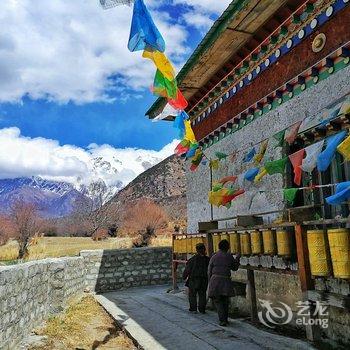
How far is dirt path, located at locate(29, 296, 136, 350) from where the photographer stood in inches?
249

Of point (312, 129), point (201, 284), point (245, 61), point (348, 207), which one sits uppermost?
point (245, 61)

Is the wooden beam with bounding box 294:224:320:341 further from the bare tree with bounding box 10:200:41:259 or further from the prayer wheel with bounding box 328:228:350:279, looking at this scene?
the bare tree with bounding box 10:200:41:259

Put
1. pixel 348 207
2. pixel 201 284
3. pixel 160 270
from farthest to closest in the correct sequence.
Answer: pixel 160 270 → pixel 201 284 → pixel 348 207

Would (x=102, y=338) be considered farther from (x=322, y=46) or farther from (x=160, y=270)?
(x=160, y=270)

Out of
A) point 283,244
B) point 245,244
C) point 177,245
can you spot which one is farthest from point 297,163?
point 177,245

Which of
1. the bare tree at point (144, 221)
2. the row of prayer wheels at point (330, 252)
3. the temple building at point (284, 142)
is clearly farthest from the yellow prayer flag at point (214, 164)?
the bare tree at point (144, 221)

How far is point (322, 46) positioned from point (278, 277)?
393 cm

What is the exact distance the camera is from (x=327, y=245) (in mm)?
4719

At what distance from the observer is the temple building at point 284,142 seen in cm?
508

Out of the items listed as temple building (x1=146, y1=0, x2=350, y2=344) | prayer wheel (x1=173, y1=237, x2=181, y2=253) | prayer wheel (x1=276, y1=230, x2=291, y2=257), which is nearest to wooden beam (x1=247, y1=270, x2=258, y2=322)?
temple building (x1=146, y1=0, x2=350, y2=344)

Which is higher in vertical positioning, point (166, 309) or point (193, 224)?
point (193, 224)

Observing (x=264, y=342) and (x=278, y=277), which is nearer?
(x=264, y=342)

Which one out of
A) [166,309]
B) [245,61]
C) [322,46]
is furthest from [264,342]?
[245,61]

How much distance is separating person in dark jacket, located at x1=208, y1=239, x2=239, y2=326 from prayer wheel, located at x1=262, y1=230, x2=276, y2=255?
1023 millimetres
